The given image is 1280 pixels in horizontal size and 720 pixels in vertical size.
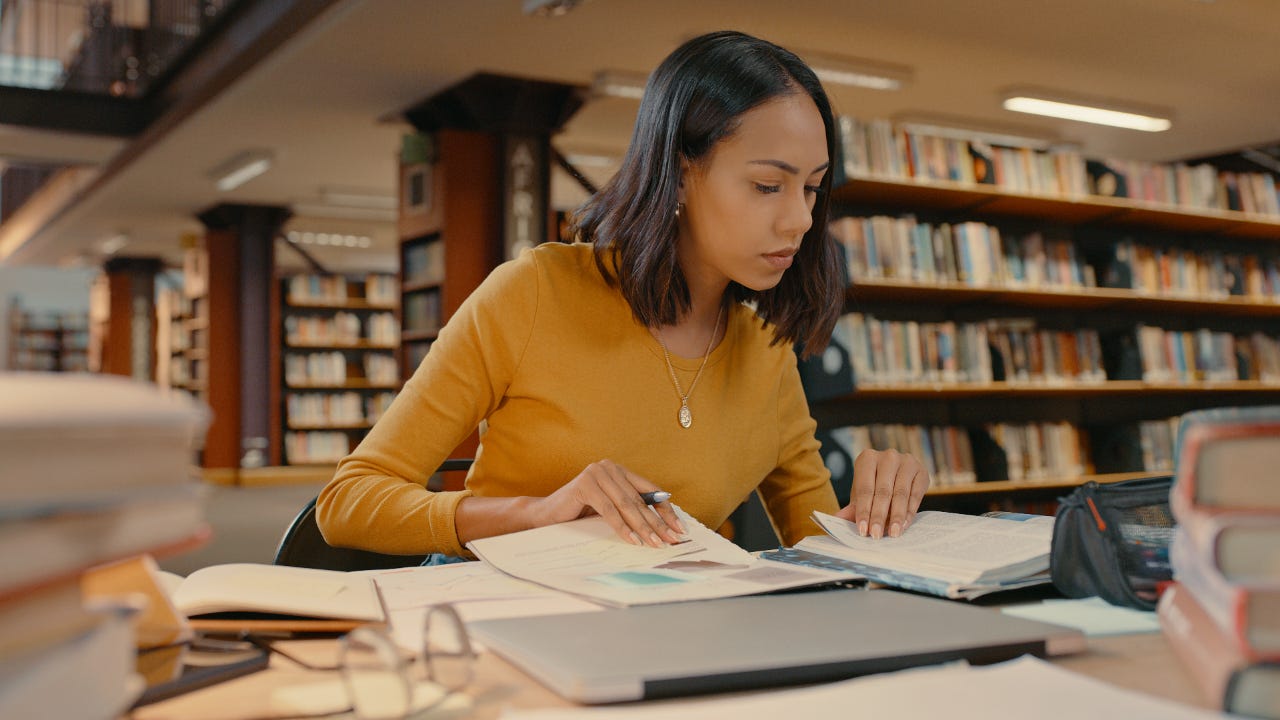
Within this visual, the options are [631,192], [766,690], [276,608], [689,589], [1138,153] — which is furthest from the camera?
[1138,153]

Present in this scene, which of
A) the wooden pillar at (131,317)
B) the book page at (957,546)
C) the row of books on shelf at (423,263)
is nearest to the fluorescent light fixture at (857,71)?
the row of books on shelf at (423,263)

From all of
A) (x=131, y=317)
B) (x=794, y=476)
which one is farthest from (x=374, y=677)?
(x=131, y=317)

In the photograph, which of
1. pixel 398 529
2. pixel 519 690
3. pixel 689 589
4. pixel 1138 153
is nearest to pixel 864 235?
pixel 398 529

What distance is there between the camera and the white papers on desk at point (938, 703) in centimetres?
51

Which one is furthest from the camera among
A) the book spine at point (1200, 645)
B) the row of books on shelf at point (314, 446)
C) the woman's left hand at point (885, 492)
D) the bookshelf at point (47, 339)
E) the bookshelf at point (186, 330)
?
the bookshelf at point (47, 339)

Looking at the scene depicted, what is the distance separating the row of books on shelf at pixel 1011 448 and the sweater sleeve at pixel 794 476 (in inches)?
89.1

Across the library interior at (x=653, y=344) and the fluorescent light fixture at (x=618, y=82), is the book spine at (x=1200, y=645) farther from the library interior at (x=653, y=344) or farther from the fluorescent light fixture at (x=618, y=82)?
the fluorescent light fixture at (x=618, y=82)

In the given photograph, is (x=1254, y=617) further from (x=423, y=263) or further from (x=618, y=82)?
(x=423, y=263)

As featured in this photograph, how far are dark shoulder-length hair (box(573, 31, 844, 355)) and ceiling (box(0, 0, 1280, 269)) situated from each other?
349 centimetres

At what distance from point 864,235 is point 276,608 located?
358cm

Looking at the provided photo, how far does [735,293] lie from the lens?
162 centimetres

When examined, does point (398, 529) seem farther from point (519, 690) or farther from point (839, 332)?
point (839, 332)

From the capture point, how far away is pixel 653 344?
1.48 m

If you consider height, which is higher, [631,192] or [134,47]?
[134,47]
